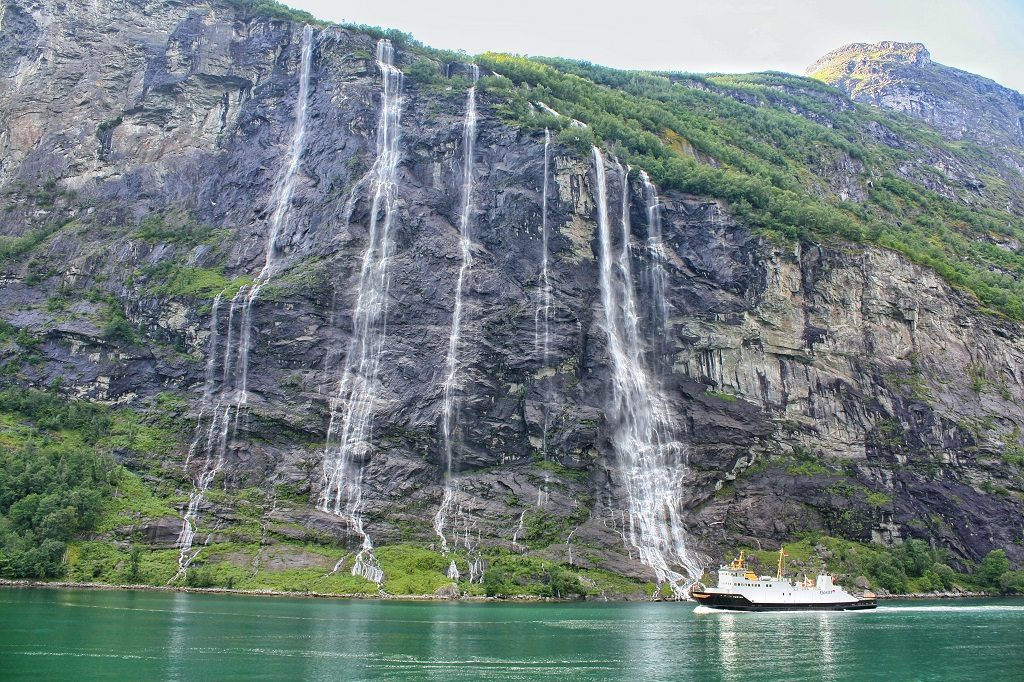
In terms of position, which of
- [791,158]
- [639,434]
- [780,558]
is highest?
[791,158]

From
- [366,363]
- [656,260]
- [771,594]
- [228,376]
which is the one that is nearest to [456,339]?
[366,363]

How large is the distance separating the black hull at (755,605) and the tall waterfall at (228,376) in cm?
3644

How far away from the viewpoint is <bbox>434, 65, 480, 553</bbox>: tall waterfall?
67312mm

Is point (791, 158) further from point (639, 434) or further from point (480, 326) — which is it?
point (480, 326)

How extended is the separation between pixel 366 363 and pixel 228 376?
470 inches

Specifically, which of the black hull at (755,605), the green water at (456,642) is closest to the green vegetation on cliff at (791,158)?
the black hull at (755,605)

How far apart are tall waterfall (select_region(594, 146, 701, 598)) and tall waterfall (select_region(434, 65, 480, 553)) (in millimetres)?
12880

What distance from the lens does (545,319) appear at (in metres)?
75.9

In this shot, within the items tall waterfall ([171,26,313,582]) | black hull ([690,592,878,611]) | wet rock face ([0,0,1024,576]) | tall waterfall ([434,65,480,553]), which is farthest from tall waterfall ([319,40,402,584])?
black hull ([690,592,878,611])

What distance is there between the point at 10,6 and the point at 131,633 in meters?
92.4

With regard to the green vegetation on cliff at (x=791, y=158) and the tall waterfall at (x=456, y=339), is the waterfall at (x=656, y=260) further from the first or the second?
the tall waterfall at (x=456, y=339)

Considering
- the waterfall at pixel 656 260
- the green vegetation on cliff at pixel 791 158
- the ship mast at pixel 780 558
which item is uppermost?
the green vegetation on cliff at pixel 791 158

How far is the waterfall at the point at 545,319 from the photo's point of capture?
232 feet

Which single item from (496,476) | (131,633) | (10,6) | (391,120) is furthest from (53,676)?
(10,6)
